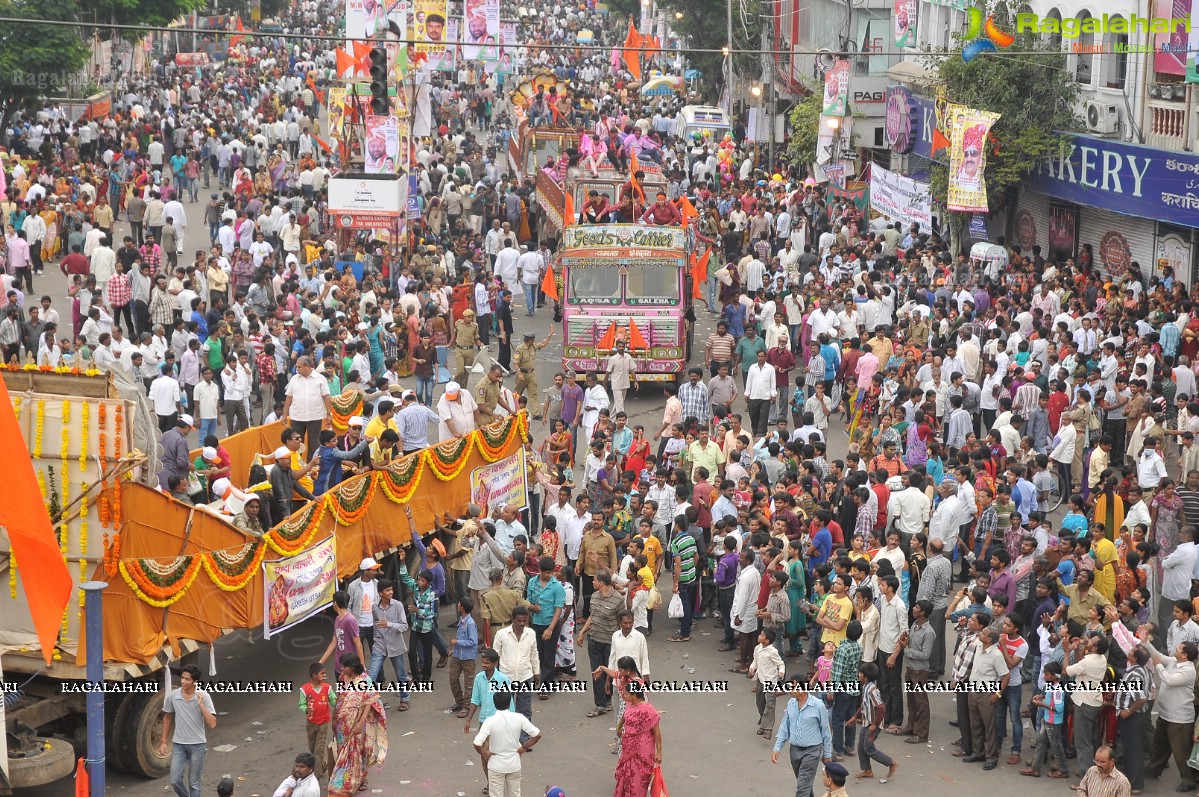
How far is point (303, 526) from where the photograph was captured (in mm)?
14805

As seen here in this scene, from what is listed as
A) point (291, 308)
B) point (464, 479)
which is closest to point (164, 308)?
point (291, 308)

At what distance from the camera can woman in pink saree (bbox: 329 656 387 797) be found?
12852 millimetres

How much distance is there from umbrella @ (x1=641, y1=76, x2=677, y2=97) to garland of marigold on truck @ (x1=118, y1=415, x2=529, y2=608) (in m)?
45.0

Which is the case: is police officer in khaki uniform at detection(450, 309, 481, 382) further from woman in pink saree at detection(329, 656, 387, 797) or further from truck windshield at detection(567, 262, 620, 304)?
woman in pink saree at detection(329, 656, 387, 797)

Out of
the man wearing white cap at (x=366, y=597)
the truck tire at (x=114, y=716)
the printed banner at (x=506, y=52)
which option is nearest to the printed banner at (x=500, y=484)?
the man wearing white cap at (x=366, y=597)

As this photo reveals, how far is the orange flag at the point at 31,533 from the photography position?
→ 9305 millimetres

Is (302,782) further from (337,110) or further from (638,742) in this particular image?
(337,110)

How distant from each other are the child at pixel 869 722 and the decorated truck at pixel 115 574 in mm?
4808

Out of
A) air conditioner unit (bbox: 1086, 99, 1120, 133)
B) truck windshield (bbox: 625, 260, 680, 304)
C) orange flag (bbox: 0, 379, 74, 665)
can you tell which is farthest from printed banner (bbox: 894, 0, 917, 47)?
orange flag (bbox: 0, 379, 74, 665)

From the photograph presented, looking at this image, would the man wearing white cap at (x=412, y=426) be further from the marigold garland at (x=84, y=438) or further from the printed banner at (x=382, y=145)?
the printed banner at (x=382, y=145)

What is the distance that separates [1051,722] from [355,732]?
5319mm

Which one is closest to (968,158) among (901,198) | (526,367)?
(901,198)

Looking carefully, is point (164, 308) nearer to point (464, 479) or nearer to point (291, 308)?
point (291, 308)

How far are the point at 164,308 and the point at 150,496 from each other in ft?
39.2
